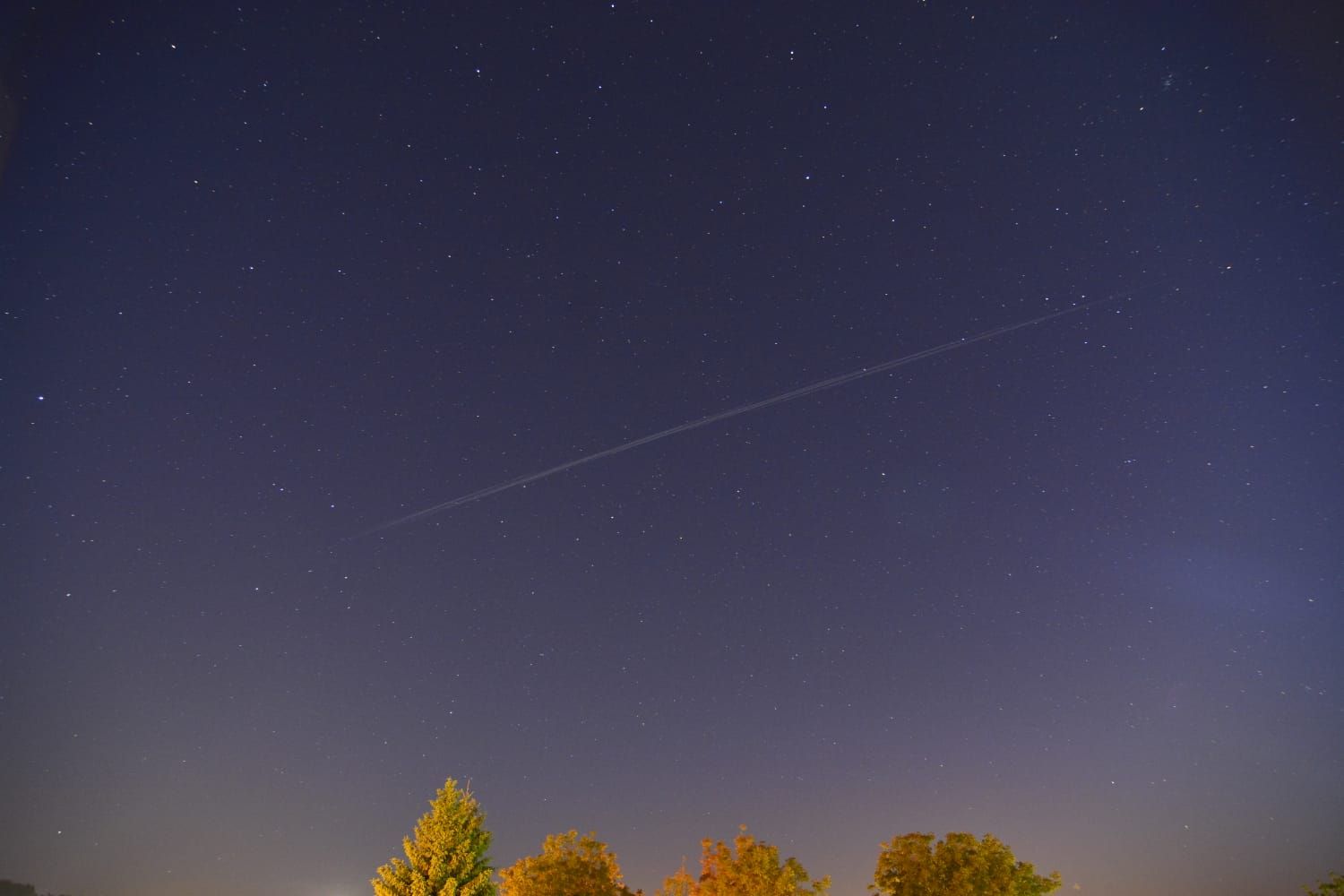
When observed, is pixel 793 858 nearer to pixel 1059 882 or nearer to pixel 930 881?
pixel 930 881

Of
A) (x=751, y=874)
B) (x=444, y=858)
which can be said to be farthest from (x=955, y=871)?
(x=444, y=858)

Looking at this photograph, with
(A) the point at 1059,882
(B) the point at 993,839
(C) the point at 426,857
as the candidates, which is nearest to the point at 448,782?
(C) the point at 426,857

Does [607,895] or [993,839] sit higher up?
[993,839]

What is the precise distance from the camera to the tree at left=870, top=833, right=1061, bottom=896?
96.9 ft

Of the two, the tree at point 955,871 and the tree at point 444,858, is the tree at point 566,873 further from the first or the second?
the tree at point 955,871

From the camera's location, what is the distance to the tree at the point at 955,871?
96.9 feet

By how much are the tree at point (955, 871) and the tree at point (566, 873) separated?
10.9 metres

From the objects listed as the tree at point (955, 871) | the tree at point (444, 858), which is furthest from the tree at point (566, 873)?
the tree at point (955, 871)

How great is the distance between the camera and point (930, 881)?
2970cm

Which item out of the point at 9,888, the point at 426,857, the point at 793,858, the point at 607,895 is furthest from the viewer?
the point at 9,888

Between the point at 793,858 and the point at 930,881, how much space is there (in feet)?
20.0

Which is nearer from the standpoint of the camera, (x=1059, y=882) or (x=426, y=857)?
(x=426, y=857)

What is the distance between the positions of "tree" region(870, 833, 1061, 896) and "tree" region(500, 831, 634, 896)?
10.9 metres

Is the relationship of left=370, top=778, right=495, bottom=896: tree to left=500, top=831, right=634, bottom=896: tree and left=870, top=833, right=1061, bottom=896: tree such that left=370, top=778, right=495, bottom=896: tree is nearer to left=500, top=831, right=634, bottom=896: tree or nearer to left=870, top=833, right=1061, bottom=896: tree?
left=500, top=831, right=634, bottom=896: tree
